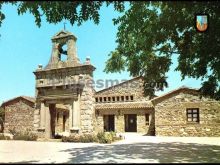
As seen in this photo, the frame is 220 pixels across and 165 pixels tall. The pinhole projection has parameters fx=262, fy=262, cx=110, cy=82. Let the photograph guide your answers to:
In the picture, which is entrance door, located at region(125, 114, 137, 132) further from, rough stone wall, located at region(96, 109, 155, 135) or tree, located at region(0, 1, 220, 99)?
tree, located at region(0, 1, 220, 99)

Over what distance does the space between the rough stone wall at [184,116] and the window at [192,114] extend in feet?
1.28

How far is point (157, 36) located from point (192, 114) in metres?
14.4

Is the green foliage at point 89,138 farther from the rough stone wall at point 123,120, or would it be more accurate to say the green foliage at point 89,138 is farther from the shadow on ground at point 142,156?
the rough stone wall at point 123,120

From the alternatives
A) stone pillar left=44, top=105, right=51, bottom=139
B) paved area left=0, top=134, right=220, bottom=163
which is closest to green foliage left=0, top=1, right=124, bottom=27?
paved area left=0, top=134, right=220, bottom=163

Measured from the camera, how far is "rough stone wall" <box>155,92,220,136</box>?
75.9 feet

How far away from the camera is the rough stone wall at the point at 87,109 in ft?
60.8

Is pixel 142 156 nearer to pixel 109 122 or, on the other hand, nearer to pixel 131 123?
pixel 109 122

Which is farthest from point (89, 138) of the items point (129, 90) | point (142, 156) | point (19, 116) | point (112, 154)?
point (129, 90)

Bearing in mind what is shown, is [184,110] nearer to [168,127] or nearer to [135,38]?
[168,127]

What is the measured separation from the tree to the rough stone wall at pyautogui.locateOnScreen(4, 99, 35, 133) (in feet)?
41.3

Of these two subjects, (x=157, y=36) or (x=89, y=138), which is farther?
(x=89, y=138)

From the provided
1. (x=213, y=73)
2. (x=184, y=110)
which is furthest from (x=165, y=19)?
(x=184, y=110)

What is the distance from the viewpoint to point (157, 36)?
11.7m

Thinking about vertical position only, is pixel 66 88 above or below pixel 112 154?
above
